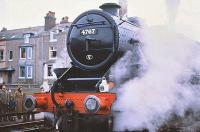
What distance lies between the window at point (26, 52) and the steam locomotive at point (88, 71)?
28693 mm

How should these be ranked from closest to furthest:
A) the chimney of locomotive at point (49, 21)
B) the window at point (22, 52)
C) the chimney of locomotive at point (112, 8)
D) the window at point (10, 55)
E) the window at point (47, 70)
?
the chimney of locomotive at point (112, 8)
the window at point (47, 70)
the chimney of locomotive at point (49, 21)
the window at point (22, 52)
the window at point (10, 55)

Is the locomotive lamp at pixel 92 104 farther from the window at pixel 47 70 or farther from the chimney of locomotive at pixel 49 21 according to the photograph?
the chimney of locomotive at pixel 49 21

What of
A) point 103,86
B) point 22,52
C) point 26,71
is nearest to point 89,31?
point 103,86

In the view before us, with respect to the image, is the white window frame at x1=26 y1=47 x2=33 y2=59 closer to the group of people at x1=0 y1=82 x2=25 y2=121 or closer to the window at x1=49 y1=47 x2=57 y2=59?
the window at x1=49 y1=47 x2=57 y2=59

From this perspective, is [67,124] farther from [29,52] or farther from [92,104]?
[29,52]

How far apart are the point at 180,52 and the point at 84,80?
80.0 inches

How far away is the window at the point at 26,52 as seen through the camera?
3528cm

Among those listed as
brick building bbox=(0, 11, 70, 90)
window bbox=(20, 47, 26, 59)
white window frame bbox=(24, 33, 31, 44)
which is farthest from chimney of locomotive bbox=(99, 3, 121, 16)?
window bbox=(20, 47, 26, 59)

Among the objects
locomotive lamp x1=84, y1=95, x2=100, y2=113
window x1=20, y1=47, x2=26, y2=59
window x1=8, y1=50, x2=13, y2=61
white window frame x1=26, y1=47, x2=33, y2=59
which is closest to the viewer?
locomotive lamp x1=84, y1=95, x2=100, y2=113

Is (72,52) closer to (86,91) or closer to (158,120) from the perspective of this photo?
(86,91)

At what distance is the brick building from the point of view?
109 feet

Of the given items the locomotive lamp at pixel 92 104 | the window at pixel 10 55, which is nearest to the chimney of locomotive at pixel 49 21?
the window at pixel 10 55

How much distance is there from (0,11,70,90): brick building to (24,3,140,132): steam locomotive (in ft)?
81.3

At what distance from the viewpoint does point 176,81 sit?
6.78 metres
